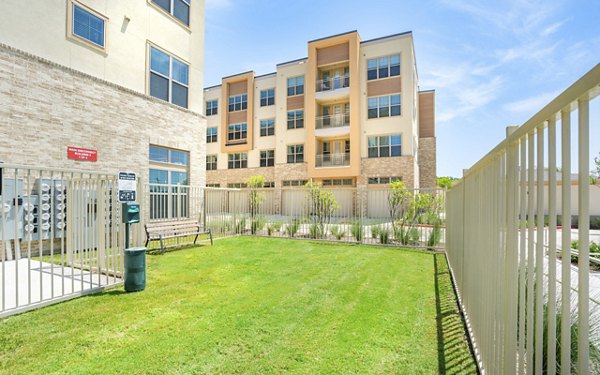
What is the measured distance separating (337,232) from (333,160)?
45.0 ft

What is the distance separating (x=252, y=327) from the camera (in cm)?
404

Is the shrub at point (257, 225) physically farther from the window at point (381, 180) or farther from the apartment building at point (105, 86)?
the window at point (381, 180)

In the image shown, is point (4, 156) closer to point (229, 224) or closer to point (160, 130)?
point (160, 130)

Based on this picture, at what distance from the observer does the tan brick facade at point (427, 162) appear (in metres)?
28.0

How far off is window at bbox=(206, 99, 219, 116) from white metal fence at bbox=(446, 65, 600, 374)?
3210 cm

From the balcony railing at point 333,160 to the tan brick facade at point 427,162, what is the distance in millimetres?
8280

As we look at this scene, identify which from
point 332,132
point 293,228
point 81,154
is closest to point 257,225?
point 293,228

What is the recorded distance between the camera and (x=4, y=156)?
8.06 metres

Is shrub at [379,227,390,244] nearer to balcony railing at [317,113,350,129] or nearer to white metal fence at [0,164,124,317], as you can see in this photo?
white metal fence at [0,164,124,317]

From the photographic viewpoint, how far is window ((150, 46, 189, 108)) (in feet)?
41.7

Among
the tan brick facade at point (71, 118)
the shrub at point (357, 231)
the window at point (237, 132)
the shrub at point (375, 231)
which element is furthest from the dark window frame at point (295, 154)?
the shrub at point (375, 231)

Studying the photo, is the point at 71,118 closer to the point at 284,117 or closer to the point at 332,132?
the point at 332,132

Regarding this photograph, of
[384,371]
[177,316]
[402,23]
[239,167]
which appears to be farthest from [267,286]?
[239,167]

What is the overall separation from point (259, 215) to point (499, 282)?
12.6 meters
